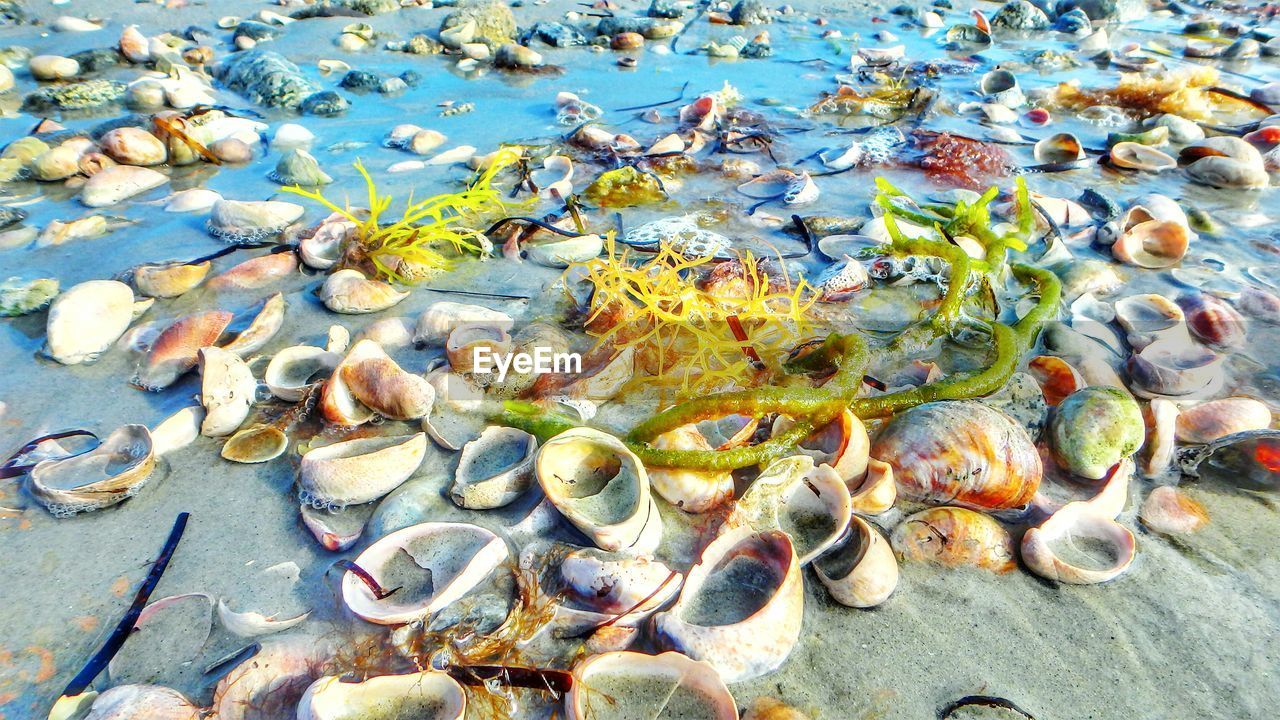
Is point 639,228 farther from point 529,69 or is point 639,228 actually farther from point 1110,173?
point 529,69

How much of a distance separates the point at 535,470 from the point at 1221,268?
13.2 feet

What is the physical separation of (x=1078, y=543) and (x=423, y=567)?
2102 millimetres

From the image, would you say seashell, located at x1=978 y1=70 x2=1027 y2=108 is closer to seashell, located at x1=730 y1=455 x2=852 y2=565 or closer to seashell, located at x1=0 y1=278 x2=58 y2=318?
seashell, located at x1=730 y1=455 x2=852 y2=565

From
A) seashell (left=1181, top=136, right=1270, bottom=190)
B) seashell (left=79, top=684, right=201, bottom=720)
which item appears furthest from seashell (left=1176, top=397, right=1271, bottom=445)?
seashell (left=79, top=684, right=201, bottom=720)

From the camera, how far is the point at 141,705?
1.58m

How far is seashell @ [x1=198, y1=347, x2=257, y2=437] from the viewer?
250cm

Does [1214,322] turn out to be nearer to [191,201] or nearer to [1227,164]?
[1227,164]

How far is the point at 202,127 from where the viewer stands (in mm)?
5062

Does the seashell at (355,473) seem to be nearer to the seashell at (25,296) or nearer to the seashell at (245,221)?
the seashell at (25,296)

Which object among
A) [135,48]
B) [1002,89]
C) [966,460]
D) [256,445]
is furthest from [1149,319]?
[135,48]

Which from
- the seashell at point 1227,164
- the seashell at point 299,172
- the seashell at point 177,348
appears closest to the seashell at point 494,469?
the seashell at point 177,348

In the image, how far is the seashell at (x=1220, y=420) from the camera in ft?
8.05

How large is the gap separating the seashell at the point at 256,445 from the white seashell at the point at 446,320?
72cm

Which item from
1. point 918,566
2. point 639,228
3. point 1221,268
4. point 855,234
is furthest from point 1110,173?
point 918,566
